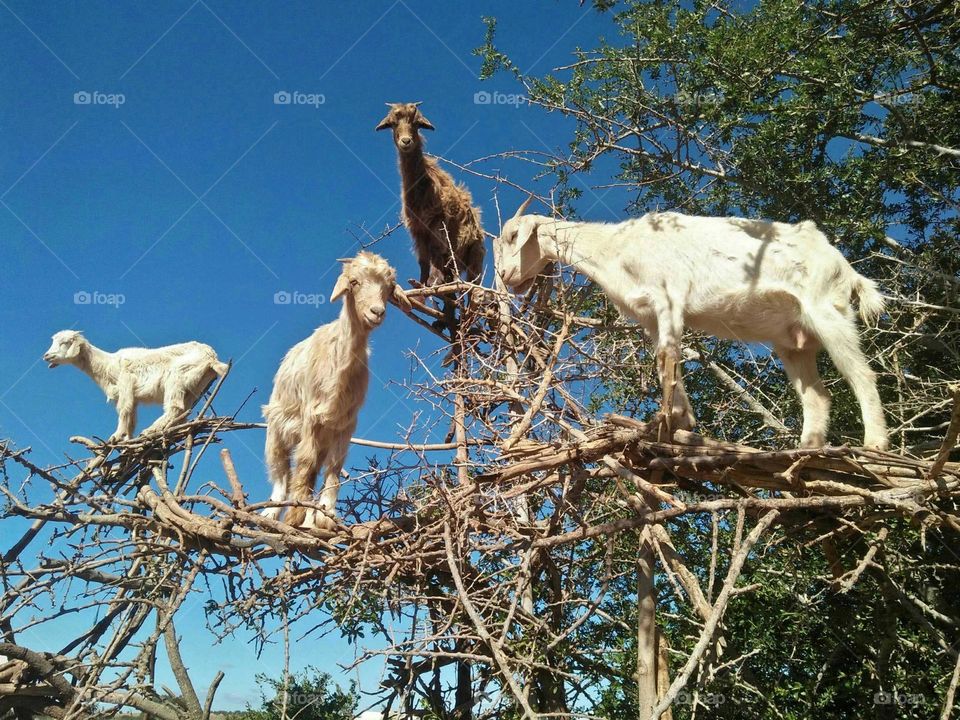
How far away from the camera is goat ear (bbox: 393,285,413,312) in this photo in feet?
21.7

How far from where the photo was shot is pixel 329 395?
657 centimetres

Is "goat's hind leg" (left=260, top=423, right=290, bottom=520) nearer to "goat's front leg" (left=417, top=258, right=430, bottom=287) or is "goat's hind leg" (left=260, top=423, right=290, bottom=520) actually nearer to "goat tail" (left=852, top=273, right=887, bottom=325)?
"goat's front leg" (left=417, top=258, right=430, bottom=287)

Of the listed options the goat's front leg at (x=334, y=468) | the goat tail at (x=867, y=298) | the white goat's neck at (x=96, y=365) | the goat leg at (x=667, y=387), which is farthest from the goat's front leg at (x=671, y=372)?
the white goat's neck at (x=96, y=365)

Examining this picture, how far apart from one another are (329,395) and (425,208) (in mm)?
2221

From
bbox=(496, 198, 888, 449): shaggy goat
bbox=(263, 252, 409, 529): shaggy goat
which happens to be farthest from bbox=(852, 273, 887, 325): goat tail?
bbox=(263, 252, 409, 529): shaggy goat

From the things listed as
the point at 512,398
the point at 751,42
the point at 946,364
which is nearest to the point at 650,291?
the point at 512,398

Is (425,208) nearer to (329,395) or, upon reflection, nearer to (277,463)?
(329,395)

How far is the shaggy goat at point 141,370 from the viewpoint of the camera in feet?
30.3

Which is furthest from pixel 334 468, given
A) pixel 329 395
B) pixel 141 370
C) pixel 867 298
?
pixel 867 298

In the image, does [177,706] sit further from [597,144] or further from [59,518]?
[597,144]

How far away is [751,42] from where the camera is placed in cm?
665

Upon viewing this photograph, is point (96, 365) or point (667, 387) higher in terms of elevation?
point (96, 365)

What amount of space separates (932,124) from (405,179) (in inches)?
181

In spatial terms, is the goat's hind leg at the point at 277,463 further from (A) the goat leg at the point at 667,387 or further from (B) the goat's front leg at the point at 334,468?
(A) the goat leg at the point at 667,387
